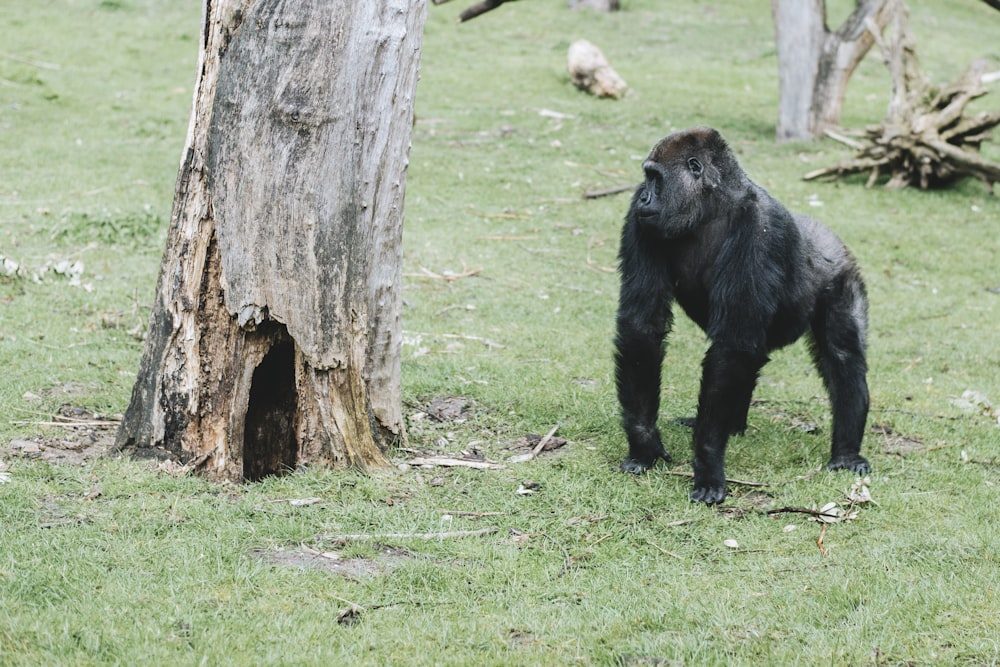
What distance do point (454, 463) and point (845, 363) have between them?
216 cm

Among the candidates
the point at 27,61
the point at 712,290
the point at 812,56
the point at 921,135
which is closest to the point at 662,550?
the point at 712,290

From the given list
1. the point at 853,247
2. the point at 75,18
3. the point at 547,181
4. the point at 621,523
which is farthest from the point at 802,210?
the point at 75,18

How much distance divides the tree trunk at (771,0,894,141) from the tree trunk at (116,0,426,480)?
31.9 ft

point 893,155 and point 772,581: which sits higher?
point 893,155

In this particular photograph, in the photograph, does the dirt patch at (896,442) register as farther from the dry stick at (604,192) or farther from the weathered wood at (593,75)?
the weathered wood at (593,75)

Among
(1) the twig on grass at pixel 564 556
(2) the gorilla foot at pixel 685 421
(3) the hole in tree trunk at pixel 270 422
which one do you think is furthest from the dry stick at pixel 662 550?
(3) the hole in tree trunk at pixel 270 422

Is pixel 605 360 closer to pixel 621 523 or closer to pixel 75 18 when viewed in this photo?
pixel 621 523

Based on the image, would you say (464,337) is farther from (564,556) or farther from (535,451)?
(564,556)

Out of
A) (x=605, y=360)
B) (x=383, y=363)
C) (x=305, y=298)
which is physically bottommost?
(x=605, y=360)

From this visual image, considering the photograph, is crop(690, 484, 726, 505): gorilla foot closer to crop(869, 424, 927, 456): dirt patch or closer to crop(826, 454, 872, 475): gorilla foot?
crop(826, 454, 872, 475): gorilla foot

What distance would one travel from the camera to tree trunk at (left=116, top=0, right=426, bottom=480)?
4656 millimetres

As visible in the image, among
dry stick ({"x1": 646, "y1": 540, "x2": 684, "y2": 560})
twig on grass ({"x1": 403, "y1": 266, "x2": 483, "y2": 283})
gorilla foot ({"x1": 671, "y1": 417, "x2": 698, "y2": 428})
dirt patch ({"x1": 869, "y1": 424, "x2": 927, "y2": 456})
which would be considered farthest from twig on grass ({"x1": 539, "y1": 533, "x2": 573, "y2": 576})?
twig on grass ({"x1": 403, "y1": 266, "x2": 483, "y2": 283})

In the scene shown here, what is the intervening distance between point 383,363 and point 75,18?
16.1 metres

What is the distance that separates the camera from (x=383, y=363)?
5.19m
